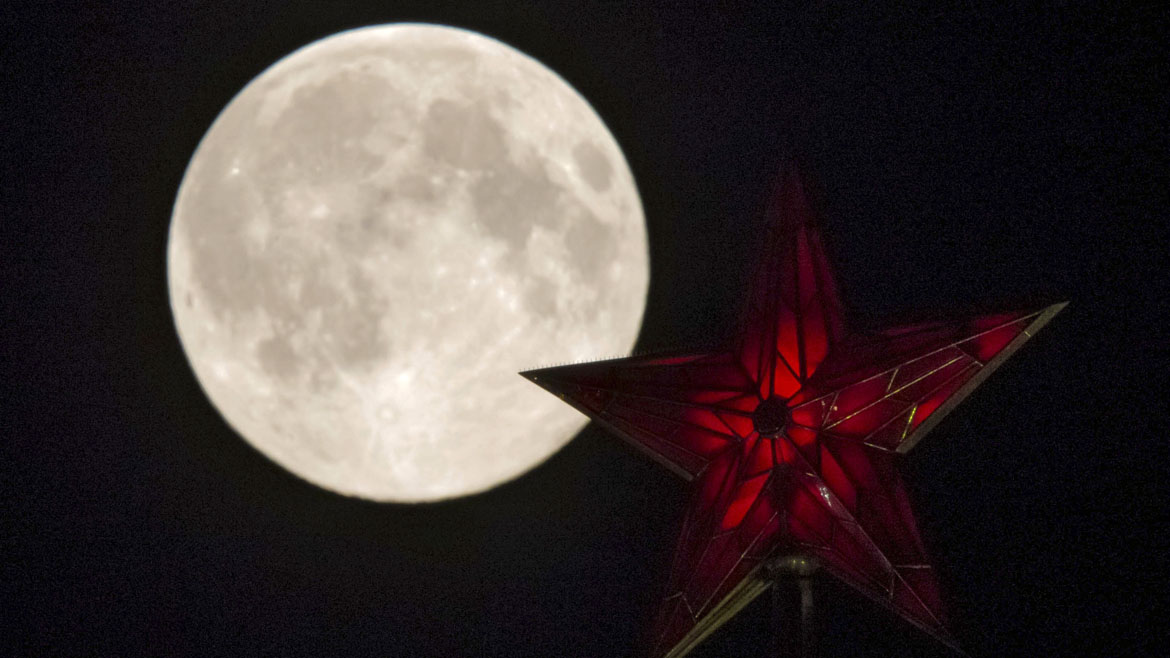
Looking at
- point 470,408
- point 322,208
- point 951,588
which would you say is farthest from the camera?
point 470,408

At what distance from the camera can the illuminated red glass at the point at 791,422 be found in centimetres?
906

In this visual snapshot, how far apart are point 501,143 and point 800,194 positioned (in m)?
4.73

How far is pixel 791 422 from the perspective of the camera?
970 cm

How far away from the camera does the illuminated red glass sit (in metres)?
9.06

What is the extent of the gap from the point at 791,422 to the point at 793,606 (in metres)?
1.93

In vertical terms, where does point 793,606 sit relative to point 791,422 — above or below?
below

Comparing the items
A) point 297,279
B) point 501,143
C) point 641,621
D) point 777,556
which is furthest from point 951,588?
point 297,279

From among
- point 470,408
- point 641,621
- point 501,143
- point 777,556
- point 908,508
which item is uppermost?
point 501,143

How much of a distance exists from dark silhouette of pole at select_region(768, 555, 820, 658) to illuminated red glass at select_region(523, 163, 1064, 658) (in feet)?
0.52

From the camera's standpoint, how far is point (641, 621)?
32.3ft

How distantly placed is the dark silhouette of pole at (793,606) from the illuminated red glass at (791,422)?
0.52ft

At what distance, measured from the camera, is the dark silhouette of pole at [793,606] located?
9.06 meters

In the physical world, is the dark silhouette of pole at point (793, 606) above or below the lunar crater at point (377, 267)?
below

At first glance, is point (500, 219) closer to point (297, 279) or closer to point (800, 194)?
point (297, 279)
